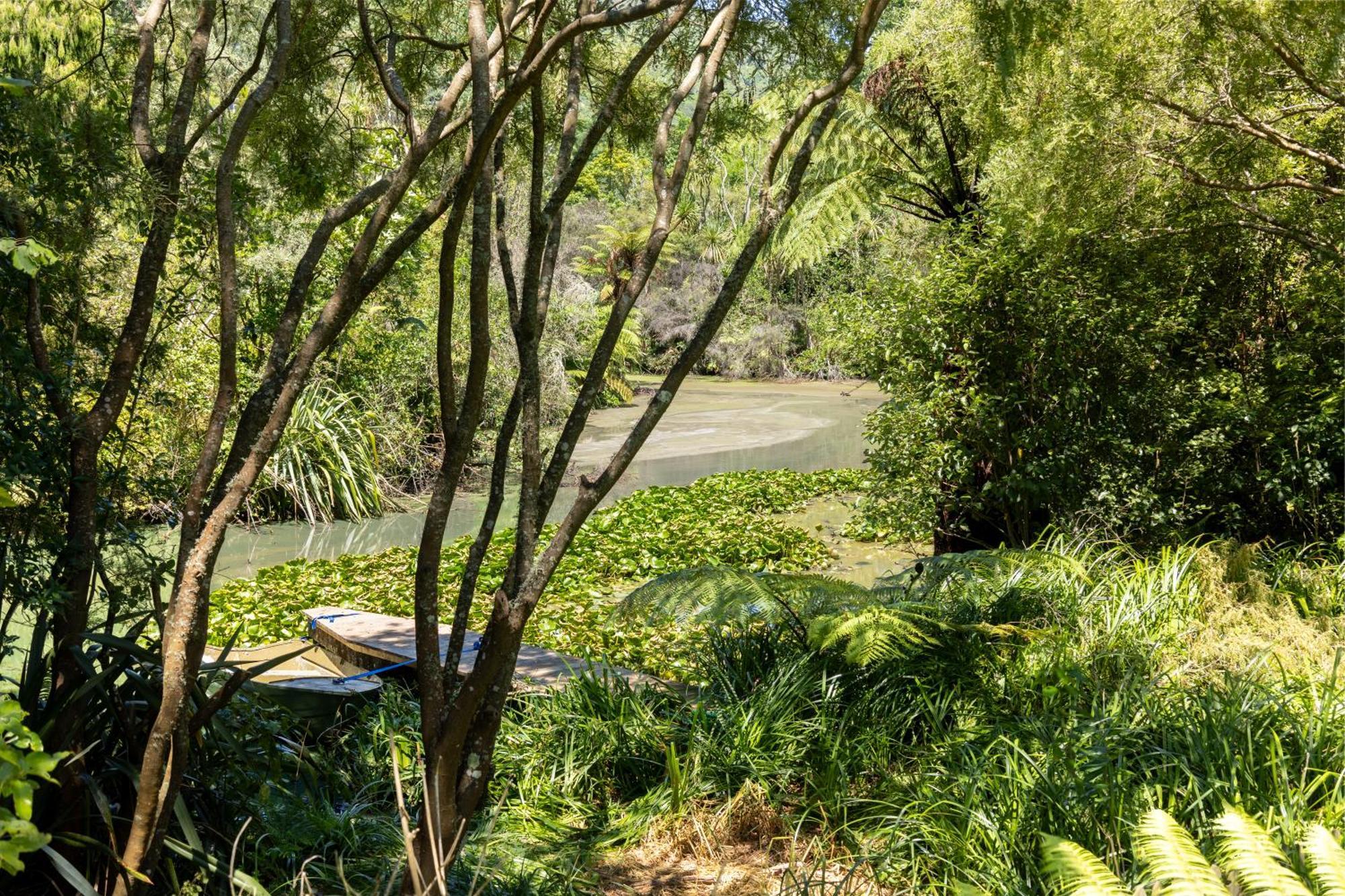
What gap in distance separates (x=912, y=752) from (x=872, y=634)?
50 cm

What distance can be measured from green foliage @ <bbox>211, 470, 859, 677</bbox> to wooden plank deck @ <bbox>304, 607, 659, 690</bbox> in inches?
9.6

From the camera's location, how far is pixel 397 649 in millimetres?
5965

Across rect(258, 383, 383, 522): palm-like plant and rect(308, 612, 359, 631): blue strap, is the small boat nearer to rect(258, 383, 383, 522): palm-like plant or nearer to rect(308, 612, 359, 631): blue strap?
rect(308, 612, 359, 631): blue strap

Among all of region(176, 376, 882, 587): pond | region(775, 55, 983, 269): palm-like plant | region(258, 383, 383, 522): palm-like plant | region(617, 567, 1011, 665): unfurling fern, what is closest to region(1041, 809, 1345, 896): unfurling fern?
region(617, 567, 1011, 665): unfurling fern

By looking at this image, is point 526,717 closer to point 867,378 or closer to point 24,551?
point 24,551

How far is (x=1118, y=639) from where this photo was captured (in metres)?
4.75

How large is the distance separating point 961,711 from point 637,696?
1.37m

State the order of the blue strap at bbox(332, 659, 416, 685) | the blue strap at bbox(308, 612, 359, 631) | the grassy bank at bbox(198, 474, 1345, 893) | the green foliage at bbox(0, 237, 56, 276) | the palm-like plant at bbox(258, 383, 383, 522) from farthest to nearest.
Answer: the palm-like plant at bbox(258, 383, 383, 522), the blue strap at bbox(308, 612, 359, 631), the blue strap at bbox(332, 659, 416, 685), the grassy bank at bbox(198, 474, 1345, 893), the green foliage at bbox(0, 237, 56, 276)

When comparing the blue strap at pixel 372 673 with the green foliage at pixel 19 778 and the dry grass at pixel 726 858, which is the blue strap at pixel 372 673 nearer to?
the dry grass at pixel 726 858

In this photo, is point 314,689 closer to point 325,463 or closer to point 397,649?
point 397,649

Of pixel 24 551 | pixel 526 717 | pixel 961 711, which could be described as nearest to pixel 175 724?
pixel 24 551

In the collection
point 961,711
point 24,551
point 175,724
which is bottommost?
point 961,711

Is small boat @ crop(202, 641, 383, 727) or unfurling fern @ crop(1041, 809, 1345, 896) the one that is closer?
unfurling fern @ crop(1041, 809, 1345, 896)

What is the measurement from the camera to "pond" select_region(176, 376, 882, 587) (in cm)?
1118
